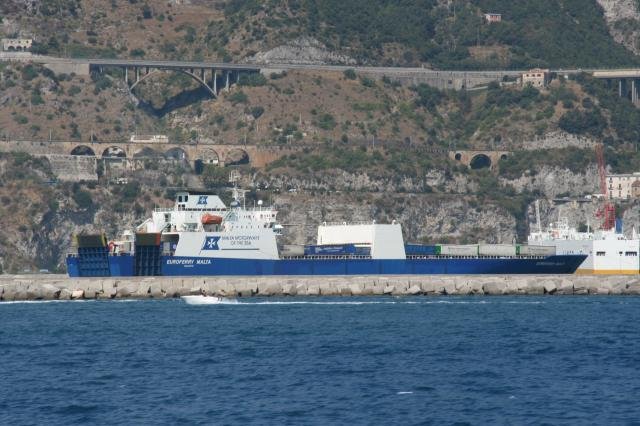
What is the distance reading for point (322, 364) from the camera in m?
74.1

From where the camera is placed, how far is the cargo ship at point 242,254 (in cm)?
12500

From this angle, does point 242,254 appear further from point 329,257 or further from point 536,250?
point 536,250

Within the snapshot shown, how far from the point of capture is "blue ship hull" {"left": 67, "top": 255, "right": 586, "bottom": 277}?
410 ft

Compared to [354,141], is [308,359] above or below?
below

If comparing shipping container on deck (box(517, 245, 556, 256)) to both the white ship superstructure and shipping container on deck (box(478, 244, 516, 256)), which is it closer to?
shipping container on deck (box(478, 244, 516, 256))

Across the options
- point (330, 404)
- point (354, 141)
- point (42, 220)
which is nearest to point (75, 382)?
point (330, 404)

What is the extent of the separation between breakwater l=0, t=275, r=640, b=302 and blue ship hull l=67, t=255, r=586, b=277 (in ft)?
26.2

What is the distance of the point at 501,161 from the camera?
19975 cm

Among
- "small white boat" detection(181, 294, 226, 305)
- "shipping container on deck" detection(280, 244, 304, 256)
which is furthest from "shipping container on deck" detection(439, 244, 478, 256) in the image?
"small white boat" detection(181, 294, 226, 305)

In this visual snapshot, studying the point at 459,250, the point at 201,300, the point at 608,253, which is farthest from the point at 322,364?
the point at 608,253

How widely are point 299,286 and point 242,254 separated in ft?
39.6

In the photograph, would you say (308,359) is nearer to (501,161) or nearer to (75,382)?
(75,382)

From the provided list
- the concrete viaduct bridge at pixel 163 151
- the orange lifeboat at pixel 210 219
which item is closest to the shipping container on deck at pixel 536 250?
the orange lifeboat at pixel 210 219

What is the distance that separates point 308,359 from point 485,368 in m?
8.49
